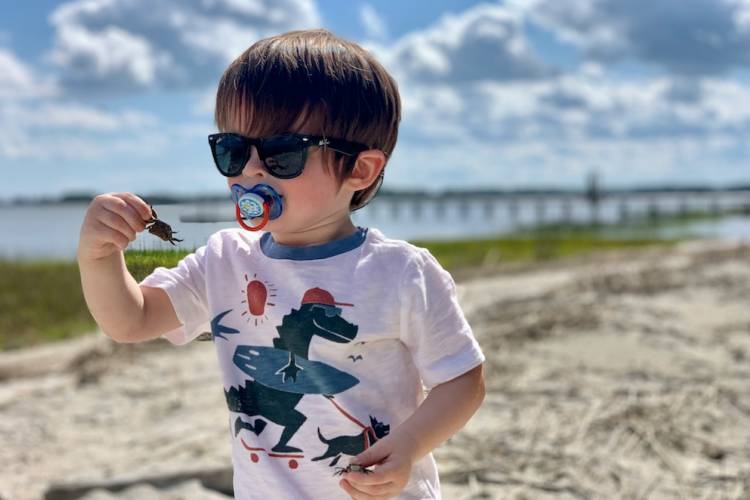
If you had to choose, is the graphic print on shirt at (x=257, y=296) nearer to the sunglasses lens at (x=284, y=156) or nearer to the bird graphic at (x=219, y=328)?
the bird graphic at (x=219, y=328)

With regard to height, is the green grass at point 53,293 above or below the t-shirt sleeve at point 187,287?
below

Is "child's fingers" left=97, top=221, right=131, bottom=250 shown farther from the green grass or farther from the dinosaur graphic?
the dinosaur graphic

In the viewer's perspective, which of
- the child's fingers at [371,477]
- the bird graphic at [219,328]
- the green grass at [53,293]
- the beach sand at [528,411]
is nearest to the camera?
the child's fingers at [371,477]

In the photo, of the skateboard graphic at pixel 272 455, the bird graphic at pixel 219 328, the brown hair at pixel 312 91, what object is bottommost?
the skateboard graphic at pixel 272 455

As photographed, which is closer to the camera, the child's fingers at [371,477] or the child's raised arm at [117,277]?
the child's fingers at [371,477]

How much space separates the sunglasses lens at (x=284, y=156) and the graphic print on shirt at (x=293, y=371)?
0.28m

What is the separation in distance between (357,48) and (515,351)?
4562 millimetres

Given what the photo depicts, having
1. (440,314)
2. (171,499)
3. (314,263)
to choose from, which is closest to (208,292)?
(314,263)

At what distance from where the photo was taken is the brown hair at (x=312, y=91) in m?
1.78

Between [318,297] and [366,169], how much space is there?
0.31m

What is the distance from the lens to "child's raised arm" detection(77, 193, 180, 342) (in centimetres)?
183

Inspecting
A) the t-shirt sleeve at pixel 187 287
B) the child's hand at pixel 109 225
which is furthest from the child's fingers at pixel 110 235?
the t-shirt sleeve at pixel 187 287

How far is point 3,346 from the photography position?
9344 mm

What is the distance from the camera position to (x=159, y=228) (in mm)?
1987
